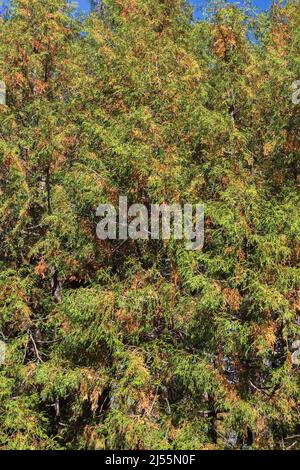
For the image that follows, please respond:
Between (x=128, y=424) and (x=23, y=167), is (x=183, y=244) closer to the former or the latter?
(x=128, y=424)

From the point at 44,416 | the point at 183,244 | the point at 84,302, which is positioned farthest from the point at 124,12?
the point at 44,416

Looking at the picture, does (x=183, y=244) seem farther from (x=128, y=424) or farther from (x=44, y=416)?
(x=44, y=416)

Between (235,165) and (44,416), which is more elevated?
(235,165)

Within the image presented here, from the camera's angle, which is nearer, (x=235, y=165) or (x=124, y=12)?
(x=235, y=165)

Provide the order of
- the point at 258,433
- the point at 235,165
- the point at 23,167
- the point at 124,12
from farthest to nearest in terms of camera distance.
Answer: the point at 124,12 → the point at 23,167 → the point at 235,165 → the point at 258,433

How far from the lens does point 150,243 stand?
27.9 feet

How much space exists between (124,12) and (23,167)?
419cm

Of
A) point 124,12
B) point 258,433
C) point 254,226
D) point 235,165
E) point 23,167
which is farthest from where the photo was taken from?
point 124,12

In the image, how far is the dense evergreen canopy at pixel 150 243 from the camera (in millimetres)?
7371

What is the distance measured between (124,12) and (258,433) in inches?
339

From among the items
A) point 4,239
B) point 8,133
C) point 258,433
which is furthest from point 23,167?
point 258,433

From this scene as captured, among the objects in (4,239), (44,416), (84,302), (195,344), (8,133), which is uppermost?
(8,133)

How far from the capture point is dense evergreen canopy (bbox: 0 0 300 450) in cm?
737

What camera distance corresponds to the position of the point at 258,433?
7133mm
